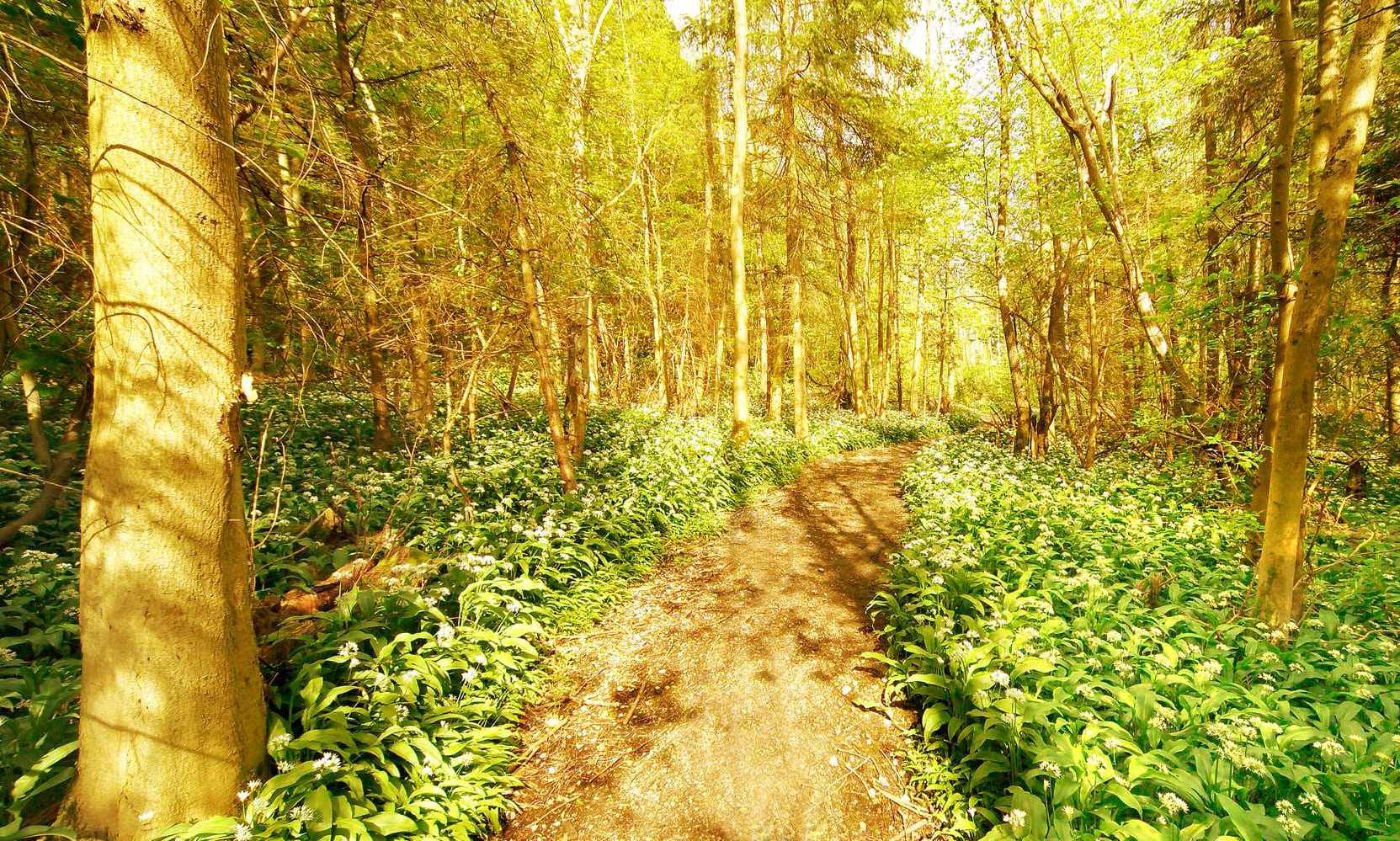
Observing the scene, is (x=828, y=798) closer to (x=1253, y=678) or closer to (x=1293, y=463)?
(x=1253, y=678)

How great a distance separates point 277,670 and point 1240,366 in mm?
11827

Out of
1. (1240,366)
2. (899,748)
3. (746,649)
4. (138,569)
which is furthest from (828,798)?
(1240,366)

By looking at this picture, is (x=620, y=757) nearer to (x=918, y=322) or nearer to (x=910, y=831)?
(x=910, y=831)

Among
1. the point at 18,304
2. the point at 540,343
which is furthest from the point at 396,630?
the point at 18,304

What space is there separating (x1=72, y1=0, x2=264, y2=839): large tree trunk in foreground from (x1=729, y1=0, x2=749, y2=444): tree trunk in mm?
9876

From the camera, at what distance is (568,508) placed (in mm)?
6332

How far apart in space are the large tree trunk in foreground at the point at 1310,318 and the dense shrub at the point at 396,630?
20.1 ft

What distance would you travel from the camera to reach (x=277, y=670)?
9.70 ft

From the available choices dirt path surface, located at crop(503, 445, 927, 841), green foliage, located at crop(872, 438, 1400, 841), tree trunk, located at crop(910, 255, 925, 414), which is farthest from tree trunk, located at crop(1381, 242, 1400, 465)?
tree trunk, located at crop(910, 255, 925, 414)

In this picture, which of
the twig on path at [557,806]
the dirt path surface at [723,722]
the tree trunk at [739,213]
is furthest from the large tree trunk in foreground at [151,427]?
the tree trunk at [739,213]

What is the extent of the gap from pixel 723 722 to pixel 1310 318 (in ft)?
18.1

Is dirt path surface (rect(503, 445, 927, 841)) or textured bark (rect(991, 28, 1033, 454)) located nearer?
dirt path surface (rect(503, 445, 927, 841))

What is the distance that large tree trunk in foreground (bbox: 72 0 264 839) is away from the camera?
1.95 m

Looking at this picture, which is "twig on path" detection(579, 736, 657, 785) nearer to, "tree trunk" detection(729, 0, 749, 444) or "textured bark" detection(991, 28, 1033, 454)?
"tree trunk" detection(729, 0, 749, 444)
